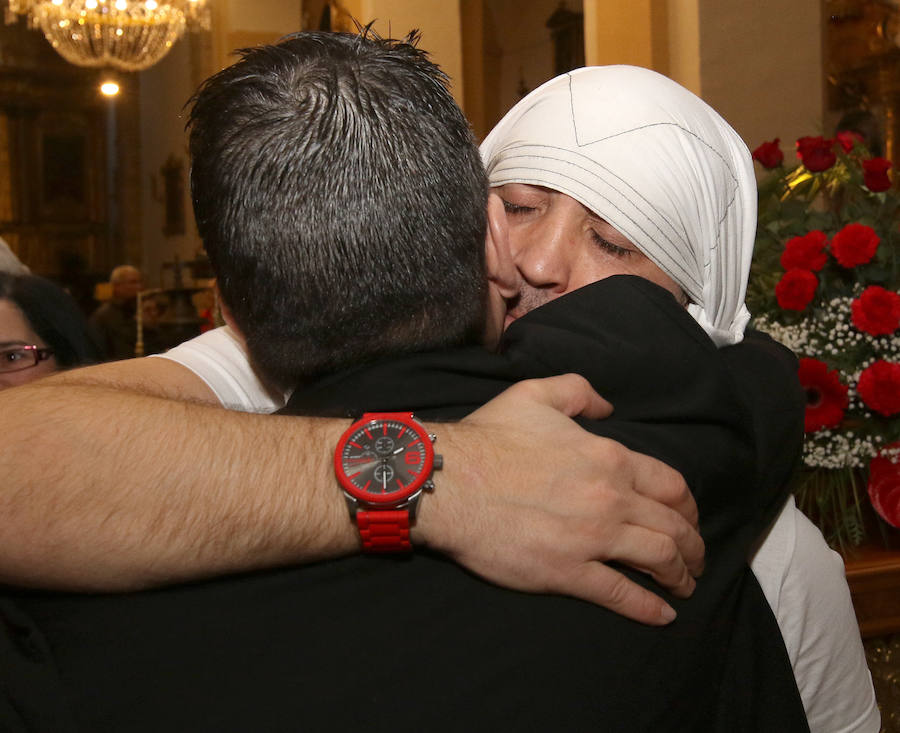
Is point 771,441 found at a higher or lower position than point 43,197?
lower

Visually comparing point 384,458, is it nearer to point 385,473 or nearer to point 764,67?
point 385,473

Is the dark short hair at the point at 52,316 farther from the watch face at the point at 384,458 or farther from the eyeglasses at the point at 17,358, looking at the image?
the watch face at the point at 384,458

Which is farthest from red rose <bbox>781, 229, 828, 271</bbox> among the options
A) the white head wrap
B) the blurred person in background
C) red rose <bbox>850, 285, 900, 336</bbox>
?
the blurred person in background

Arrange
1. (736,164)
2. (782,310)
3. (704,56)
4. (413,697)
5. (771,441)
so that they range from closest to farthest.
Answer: (413,697) → (771,441) → (736,164) → (782,310) → (704,56)

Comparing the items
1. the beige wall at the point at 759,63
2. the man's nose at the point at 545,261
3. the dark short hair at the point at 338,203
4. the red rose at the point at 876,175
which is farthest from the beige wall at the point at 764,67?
the dark short hair at the point at 338,203

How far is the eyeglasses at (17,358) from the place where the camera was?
2604 millimetres

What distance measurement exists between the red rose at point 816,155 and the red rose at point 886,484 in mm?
821

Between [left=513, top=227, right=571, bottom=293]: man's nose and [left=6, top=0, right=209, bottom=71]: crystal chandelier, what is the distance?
9475 mm

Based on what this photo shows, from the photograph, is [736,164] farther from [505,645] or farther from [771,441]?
[505,645]

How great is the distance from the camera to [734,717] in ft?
4.11

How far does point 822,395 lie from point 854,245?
0.40 metres

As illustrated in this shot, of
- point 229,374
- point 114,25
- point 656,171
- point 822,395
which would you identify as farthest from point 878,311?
point 114,25

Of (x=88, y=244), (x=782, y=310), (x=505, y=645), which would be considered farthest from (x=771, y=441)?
(x=88, y=244)

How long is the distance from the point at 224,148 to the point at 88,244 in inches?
681
